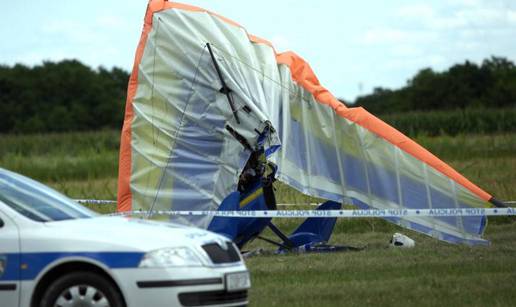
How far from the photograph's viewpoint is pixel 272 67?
50.1 ft

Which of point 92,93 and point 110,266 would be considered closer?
point 110,266

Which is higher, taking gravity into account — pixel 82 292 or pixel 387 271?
pixel 82 292

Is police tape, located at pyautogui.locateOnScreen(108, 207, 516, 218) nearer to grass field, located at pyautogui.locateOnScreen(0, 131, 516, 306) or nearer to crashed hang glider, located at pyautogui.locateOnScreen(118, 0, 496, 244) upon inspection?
crashed hang glider, located at pyautogui.locateOnScreen(118, 0, 496, 244)

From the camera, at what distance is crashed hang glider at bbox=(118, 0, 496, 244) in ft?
46.9

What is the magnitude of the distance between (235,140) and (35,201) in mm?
5161

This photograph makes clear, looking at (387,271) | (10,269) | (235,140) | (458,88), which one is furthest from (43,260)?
(458,88)

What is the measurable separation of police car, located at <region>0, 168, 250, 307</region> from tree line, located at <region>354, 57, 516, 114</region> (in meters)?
57.7

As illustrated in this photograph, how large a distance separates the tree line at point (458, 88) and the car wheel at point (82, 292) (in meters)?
58.1

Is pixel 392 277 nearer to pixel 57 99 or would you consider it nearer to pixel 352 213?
pixel 352 213

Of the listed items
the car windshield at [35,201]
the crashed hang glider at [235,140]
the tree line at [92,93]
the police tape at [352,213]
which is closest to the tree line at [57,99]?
the tree line at [92,93]

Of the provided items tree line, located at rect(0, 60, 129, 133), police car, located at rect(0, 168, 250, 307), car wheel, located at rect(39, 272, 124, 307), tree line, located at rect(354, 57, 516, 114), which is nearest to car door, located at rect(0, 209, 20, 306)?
police car, located at rect(0, 168, 250, 307)

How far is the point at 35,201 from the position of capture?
30.7ft

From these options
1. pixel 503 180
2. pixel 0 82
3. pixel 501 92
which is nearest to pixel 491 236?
pixel 503 180

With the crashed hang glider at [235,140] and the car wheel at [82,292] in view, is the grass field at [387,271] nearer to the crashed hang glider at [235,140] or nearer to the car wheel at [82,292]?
the crashed hang glider at [235,140]
